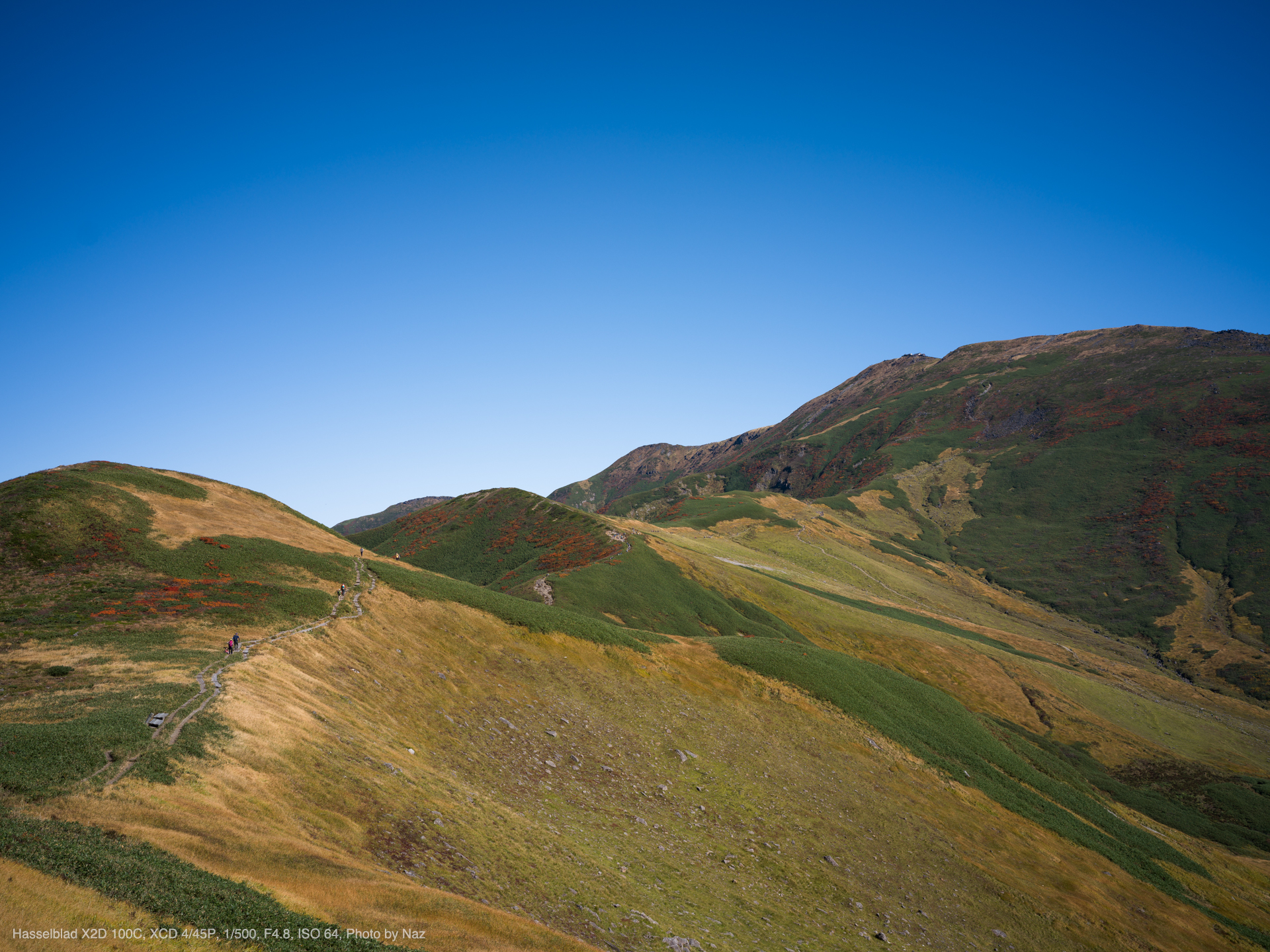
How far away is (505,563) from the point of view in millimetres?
114375

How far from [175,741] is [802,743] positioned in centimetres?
4699

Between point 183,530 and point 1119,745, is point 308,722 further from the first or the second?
point 1119,745

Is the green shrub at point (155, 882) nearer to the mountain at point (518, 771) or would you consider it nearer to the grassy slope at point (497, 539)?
the mountain at point (518, 771)

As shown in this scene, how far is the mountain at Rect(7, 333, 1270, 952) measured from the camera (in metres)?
19.9

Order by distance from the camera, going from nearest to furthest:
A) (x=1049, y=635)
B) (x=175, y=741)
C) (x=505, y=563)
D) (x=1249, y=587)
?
(x=175, y=741), (x=505, y=563), (x=1049, y=635), (x=1249, y=587)

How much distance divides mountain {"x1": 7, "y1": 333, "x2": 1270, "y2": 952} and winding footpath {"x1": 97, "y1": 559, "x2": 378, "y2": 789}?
20 cm

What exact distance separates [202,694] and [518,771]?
17.7m

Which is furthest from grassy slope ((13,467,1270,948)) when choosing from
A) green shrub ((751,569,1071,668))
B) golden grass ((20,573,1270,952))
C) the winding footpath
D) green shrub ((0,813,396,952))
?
green shrub ((751,569,1071,668))

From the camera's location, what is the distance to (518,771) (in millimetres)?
38625

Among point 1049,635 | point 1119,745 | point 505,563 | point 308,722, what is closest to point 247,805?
point 308,722

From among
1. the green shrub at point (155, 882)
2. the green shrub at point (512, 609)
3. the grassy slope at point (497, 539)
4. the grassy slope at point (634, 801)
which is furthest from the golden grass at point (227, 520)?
the green shrub at point (155, 882)

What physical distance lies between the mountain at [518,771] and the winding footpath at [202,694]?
0.65ft

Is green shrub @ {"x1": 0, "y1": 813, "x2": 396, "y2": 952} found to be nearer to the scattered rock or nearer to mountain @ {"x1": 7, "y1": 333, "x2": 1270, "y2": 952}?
mountain @ {"x1": 7, "y1": 333, "x2": 1270, "y2": 952}

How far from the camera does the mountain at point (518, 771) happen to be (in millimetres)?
19875
